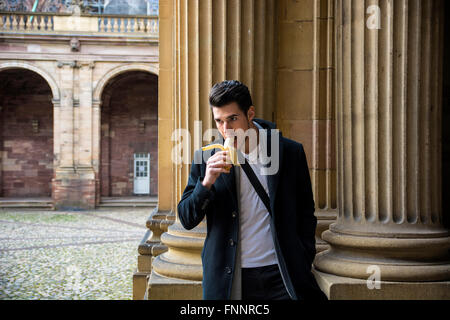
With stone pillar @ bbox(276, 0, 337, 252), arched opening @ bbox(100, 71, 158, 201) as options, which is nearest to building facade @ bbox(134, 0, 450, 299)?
stone pillar @ bbox(276, 0, 337, 252)

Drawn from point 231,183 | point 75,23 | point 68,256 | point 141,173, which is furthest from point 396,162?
point 141,173

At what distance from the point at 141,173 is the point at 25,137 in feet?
19.3

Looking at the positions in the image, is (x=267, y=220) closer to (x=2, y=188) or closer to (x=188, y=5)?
(x=188, y=5)

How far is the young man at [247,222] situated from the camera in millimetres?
1790

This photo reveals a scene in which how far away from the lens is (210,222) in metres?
1.93

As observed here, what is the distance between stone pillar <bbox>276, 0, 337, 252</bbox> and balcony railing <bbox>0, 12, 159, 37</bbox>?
52.7ft

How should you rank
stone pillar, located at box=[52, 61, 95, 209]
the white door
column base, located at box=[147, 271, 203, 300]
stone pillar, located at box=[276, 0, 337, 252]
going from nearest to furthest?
column base, located at box=[147, 271, 203, 300]
stone pillar, located at box=[276, 0, 337, 252]
stone pillar, located at box=[52, 61, 95, 209]
the white door

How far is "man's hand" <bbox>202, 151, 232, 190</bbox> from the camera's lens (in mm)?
1741

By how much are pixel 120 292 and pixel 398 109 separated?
4552 millimetres

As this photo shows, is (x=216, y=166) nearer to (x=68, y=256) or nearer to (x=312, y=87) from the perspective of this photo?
(x=312, y=87)

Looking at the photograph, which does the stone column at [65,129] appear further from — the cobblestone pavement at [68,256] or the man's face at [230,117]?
the man's face at [230,117]

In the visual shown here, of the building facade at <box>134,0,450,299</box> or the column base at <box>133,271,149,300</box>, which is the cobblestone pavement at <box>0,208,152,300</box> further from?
the building facade at <box>134,0,450,299</box>

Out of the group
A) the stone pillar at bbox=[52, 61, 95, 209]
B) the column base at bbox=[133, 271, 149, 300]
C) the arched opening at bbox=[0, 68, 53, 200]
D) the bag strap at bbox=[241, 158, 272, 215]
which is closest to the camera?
the bag strap at bbox=[241, 158, 272, 215]

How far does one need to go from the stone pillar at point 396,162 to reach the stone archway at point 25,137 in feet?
69.9
